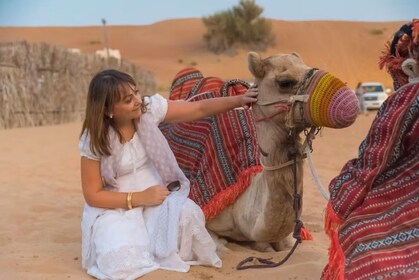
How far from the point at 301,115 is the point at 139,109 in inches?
39.7

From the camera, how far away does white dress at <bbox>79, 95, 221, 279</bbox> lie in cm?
377

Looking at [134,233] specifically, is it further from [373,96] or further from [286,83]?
[373,96]

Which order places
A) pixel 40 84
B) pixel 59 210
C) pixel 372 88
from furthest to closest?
pixel 372 88 < pixel 40 84 < pixel 59 210

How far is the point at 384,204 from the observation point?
274 centimetres

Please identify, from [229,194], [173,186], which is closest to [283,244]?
[229,194]

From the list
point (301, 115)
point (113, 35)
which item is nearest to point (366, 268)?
point (301, 115)

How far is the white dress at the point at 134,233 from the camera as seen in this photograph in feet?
12.4

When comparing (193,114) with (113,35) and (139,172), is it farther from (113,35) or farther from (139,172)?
(113,35)

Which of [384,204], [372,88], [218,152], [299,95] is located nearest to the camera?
[384,204]

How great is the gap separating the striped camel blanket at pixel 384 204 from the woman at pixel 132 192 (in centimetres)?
132

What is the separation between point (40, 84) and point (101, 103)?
14.5m

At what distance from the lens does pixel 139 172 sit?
4160mm

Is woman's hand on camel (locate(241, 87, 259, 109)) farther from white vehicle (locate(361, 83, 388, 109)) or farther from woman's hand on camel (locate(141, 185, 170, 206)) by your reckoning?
white vehicle (locate(361, 83, 388, 109))

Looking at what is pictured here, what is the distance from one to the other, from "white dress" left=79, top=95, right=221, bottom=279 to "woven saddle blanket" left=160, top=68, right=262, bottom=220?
0.47 metres
